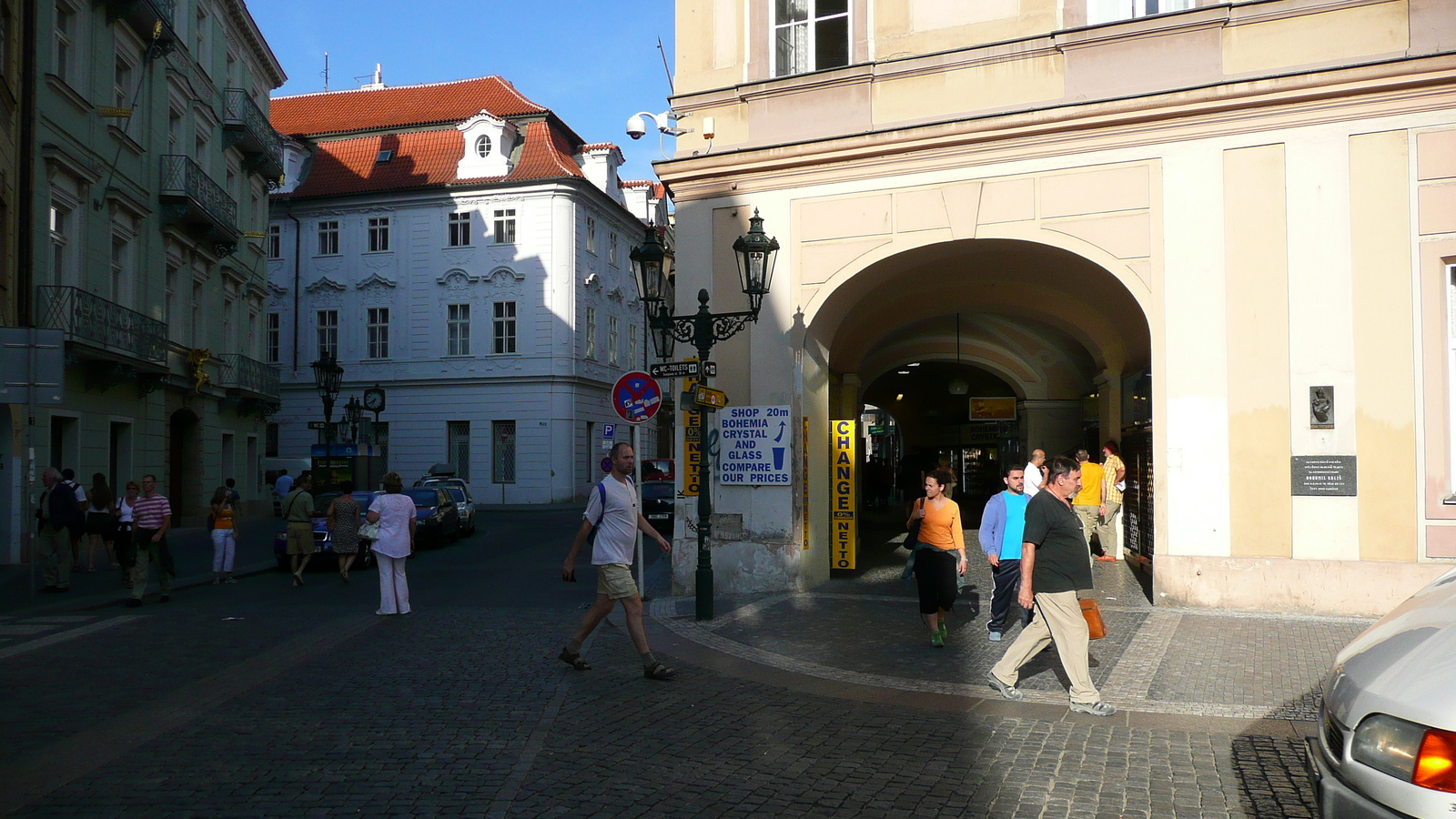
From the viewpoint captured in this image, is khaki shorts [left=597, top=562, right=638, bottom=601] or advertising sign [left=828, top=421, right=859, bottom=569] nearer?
khaki shorts [left=597, top=562, right=638, bottom=601]

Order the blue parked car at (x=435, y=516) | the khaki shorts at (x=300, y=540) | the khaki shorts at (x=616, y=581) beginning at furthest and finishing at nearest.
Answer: the blue parked car at (x=435, y=516), the khaki shorts at (x=300, y=540), the khaki shorts at (x=616, y=581)

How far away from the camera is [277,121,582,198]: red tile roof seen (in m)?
40.5

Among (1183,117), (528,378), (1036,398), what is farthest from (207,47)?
(1183,117)

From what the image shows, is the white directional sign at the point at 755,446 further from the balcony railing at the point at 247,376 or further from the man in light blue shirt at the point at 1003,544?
the balcony railing at the point at 247,376

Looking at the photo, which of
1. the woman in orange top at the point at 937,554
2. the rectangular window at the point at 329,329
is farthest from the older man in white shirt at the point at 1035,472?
the rectangular window at the point at 329,329

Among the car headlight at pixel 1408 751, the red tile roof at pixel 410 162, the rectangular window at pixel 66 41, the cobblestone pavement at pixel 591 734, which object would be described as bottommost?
the cobblestone pavement at pixel 591 734

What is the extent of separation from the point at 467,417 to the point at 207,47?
53.0ft

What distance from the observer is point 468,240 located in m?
41.3

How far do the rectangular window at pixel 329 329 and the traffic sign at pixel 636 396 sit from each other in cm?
3373

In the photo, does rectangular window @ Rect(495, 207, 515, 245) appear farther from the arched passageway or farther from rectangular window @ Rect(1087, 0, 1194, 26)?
rectangular window @ Rect(1087, 0, 1194, 26)

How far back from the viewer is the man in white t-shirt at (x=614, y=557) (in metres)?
8.18

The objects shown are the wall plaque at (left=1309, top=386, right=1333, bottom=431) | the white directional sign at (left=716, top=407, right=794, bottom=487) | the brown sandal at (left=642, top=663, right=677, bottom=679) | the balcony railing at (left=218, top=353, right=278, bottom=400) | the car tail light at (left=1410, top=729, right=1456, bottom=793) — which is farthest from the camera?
the balcony railing at (left=218, top=353, right=278, bottom=400)

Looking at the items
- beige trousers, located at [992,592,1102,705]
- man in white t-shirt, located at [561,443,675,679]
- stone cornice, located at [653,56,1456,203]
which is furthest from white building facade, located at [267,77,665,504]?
beige trousers, located at [992,592,1102,705]

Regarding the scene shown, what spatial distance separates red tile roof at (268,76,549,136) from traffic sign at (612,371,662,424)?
3136 cm
